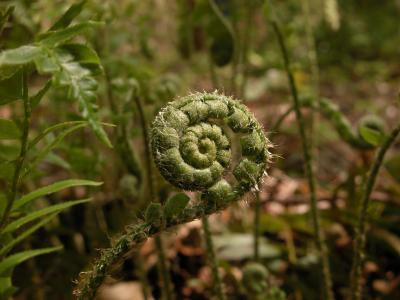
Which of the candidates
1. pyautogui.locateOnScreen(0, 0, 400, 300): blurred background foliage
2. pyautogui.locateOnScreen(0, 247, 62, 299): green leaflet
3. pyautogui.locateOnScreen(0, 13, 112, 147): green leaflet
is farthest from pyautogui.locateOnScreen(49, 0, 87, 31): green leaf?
pyautogui.locateOnScreen(0, 247, 62, 299): green leaflet

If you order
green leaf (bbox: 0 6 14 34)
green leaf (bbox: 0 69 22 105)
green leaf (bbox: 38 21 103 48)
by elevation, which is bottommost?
green leaf (bbox: 0 69 22 105)

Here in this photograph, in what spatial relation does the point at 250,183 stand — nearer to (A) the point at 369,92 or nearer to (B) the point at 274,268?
(B) the point at 274,268

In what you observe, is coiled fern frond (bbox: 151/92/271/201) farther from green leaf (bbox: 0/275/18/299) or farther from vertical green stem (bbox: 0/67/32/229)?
green leaf (bbox: 0/275/18/299)

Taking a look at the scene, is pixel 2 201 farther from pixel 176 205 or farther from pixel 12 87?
pixel 176 205

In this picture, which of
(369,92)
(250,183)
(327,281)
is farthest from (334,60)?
(250,183)

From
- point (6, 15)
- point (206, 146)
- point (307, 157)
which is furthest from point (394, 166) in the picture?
point (6, 15)

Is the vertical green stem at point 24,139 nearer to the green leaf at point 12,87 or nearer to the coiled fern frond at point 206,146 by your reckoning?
the green leaf at point 12,87

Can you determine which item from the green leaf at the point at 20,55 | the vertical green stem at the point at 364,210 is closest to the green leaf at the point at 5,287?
the green leaf at the point at 20,55
